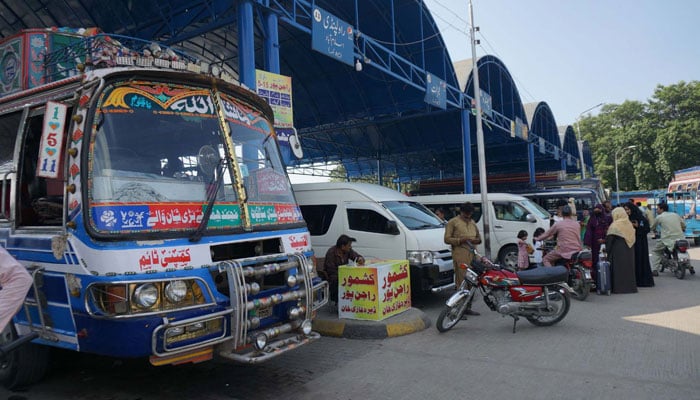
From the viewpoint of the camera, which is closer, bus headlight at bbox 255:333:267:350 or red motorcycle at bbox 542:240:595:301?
bus headlight at bbox 255:333:267:350

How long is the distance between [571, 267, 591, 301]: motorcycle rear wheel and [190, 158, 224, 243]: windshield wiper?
671 centimetres

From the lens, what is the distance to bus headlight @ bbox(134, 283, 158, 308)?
3.38m

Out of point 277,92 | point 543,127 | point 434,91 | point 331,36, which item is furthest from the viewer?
point 543,127

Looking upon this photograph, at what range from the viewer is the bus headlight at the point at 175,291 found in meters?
3.50

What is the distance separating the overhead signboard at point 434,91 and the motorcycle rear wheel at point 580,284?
9734mm

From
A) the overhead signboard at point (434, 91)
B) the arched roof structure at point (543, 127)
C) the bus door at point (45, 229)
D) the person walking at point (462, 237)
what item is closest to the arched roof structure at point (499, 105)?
the arched roof structure at point (543, 127)

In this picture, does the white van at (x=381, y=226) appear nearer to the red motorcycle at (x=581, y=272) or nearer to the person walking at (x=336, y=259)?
the person walking at (x=336, y=259)

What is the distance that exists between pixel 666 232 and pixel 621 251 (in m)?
2.86

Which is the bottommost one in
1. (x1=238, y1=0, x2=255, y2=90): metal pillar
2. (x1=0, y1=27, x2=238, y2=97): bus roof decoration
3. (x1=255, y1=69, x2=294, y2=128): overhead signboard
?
(x1=0, y1=27, x2=238, y2=97): bus roof decoration

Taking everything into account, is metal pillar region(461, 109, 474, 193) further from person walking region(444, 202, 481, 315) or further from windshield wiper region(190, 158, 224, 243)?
windshield wiper region(190, 158, 224, 243)

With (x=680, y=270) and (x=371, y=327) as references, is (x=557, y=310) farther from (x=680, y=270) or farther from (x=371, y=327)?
(x=680, y=270)

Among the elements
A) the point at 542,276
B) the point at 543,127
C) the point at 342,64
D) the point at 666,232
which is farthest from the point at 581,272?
the point at 543,127

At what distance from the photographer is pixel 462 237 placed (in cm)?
743

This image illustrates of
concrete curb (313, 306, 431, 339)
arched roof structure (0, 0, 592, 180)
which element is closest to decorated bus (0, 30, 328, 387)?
concrete curb (313, 306, 431, 339)
